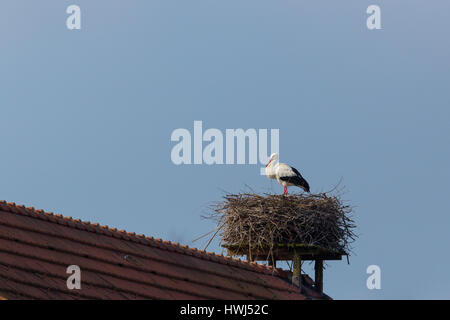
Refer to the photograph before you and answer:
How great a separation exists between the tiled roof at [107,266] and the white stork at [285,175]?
352 cm

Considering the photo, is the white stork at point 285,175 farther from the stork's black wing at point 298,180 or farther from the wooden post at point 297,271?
the wooden post at point 297,271

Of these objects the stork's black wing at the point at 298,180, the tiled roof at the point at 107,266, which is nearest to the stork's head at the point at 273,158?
the stork's black wing at the point at 298,180

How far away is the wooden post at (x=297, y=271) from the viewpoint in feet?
60.0

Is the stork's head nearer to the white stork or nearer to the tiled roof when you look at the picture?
the white stork

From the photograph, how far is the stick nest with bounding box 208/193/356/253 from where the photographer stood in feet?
61.2

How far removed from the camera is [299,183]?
20859 mm

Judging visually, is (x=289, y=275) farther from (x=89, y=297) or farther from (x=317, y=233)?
(x=89, y=297)

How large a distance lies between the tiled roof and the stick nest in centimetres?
109

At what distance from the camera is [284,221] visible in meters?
18.7

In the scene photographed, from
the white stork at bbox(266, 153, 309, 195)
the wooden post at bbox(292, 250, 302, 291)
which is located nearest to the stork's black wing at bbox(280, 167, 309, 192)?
the white stork at bbox(266, 153, 309, 195)

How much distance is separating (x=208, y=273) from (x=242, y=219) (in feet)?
9.16

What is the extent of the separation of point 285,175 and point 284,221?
264 cm

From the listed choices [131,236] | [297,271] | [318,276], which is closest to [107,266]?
[131,236]
